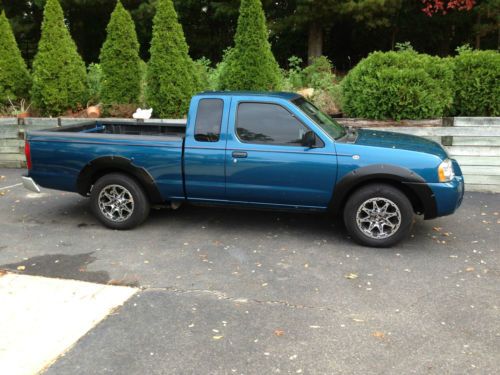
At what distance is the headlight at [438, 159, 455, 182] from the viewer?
537 cm

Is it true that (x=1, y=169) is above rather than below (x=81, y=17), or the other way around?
below

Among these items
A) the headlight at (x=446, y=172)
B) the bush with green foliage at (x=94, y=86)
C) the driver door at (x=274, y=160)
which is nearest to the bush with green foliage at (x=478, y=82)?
the headlight at (x=446, y=172)

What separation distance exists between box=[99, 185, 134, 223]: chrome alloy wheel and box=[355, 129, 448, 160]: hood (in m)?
2.98

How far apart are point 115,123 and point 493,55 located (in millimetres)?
6458

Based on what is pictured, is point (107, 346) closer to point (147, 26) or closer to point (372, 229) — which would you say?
point (372, 229)

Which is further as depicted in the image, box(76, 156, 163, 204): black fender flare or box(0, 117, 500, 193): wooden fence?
box(0, 117, 500, 193): wooden fence

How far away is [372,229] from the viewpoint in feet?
18.4

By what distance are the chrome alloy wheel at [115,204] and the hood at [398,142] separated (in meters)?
2.98

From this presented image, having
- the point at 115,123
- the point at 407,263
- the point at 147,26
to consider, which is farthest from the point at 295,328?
the point at 147,26

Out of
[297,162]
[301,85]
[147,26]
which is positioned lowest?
[297,162]

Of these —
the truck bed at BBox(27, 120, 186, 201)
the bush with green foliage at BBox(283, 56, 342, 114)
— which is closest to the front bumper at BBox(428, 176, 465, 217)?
the truck bed at BBox(27, 120, 186, 201)

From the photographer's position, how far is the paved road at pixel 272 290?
3531 millimetres

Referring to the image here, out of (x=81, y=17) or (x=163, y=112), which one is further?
(x=81, y=17)

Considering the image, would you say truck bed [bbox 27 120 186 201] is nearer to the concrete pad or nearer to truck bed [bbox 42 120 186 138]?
truck bed [bbox 42 120 186 138]
